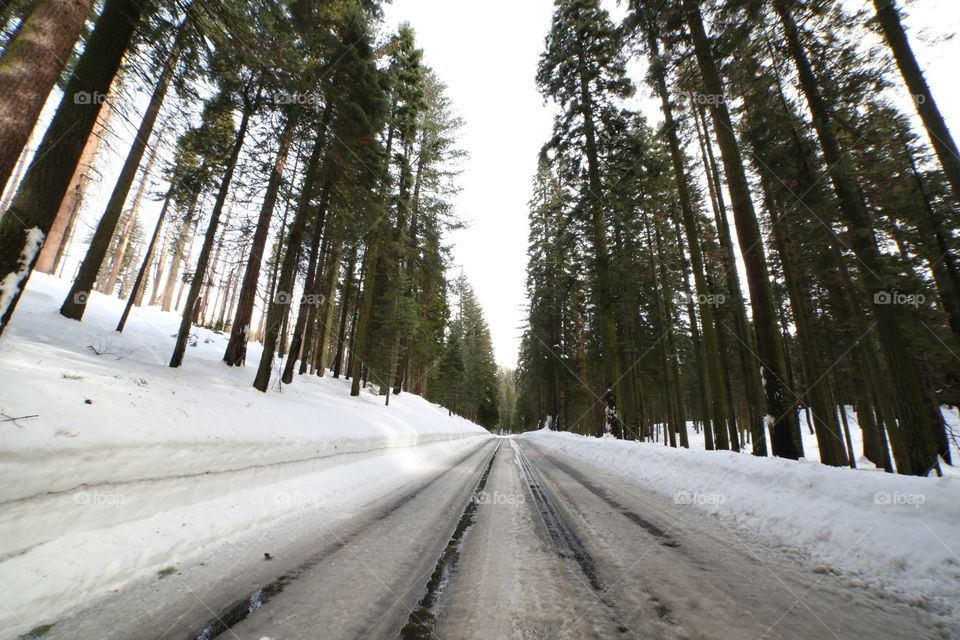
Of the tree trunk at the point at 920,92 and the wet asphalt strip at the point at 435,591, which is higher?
the tree trunk at the point at 920,92

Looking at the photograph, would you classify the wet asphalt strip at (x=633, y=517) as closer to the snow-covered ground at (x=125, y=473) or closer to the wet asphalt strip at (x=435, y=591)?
the wet asphalt strip at (x=435, y=591)

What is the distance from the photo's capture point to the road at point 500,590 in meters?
1.92

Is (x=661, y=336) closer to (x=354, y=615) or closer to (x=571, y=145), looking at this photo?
(x=571, y=145)

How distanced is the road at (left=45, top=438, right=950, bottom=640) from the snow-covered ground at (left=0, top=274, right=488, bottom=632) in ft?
1.41

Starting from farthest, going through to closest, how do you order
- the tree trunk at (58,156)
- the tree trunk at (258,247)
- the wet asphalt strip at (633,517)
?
the tree trunk at (258,247)
the tree trunk at (58,156)
the wet asphalt strip at (633,517)

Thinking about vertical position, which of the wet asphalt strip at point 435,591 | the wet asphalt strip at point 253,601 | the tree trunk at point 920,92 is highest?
the tree trunk at point 920,92

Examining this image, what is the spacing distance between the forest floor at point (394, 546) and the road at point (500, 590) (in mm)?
16

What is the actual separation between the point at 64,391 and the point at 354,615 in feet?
13.3

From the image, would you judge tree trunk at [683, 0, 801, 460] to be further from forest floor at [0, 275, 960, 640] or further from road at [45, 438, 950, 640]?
road at [45, 438, 950, 640]

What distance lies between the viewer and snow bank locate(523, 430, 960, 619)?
2.52m

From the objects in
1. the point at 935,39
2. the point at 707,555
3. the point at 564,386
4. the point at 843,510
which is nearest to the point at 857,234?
the point at 935,39

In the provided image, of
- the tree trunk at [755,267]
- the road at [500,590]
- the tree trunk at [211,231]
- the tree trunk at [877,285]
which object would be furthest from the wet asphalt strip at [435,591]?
the tree trunk at [211,231]

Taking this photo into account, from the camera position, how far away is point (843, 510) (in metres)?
3.42

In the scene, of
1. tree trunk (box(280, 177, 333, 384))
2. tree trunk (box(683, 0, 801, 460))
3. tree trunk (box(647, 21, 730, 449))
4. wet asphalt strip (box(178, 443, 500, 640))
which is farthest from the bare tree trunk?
tree trunk (box(647, 21, 730, 449))
